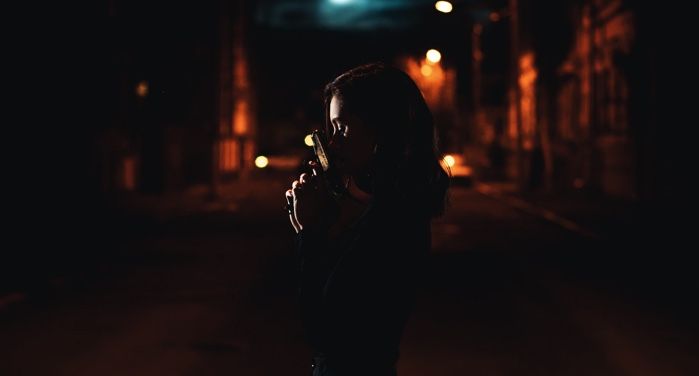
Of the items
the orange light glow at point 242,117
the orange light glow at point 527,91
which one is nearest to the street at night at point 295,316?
the orange light glow at point 527,91

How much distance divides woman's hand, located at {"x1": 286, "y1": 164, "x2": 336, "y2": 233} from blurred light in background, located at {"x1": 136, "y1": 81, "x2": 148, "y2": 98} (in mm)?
34029

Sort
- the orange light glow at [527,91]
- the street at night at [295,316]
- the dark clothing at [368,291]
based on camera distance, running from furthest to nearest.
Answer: the orange light glow at [527,91], the street at night at [295,316], the dark clothing at [368,291]

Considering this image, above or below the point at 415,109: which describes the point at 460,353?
below

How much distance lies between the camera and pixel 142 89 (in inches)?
1433

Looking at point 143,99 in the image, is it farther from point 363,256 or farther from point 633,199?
point 363,256

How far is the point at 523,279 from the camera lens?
520 inches

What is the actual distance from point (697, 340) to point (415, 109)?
7.39 metres

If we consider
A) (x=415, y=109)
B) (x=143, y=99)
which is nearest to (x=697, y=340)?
(x=415, y=109)

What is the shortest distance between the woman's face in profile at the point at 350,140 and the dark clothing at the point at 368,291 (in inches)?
4.7

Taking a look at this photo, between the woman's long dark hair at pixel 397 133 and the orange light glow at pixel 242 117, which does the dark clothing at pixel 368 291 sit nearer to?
the woman's long dark hair at pixel 397 133

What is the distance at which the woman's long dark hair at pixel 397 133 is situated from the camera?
2.46 metres

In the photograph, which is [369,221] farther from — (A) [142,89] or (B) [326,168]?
(A) [142,89]

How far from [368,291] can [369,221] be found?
0.16m

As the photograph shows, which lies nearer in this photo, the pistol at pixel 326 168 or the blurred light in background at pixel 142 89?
the pistol at pixel 326 168
